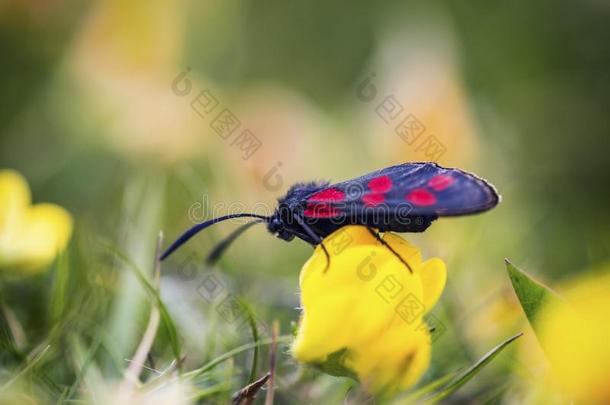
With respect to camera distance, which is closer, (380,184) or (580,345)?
(580,345)

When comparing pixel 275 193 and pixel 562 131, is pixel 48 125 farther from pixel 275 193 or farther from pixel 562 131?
pixel 562 131

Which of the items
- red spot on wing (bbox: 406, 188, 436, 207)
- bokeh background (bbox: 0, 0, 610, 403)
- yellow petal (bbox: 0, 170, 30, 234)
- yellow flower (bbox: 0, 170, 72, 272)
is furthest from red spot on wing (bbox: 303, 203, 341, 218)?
yellow petal (bbox: 0, 170, 30, 234)

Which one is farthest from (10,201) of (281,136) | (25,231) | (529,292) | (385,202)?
(281,136)

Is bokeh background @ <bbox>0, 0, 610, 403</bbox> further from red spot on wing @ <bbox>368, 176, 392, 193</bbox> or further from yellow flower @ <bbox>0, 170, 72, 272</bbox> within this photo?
red spot on wing @ <bbox>368, 176, 392, 193</bbox>

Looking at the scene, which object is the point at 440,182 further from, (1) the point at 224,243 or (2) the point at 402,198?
(1) the point at 224,243

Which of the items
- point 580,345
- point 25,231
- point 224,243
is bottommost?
point 580,345
